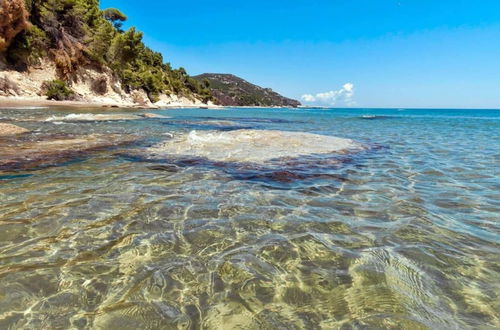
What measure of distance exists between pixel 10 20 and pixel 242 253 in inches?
1747

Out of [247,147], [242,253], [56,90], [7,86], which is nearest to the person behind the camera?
[242,253]

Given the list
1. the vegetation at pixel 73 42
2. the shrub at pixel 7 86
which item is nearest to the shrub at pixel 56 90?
the vegetation at pixel 73 42

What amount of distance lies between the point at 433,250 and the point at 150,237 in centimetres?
378

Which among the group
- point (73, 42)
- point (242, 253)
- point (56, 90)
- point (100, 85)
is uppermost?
point (73, 42)

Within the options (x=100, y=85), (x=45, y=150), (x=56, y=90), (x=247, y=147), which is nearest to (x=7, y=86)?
(x=56, y=90)

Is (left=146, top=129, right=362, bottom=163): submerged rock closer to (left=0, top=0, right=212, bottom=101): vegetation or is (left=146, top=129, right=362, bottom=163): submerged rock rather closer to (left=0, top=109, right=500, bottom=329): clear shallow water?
(left=0, top=109, right=500, bottom=329): clear shallow water

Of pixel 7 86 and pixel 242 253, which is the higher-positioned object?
pixel 7 86

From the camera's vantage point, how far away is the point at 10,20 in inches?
1299

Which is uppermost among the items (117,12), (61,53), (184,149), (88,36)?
(117,12)

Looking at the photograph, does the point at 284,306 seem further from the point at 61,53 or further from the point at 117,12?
the point at 117,12

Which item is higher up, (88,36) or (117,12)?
(117,12)

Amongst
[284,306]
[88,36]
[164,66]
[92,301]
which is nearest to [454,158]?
[284,306]

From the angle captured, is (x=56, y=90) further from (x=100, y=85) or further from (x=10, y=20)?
(x=100, y=85)

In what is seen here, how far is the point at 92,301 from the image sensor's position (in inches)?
103
